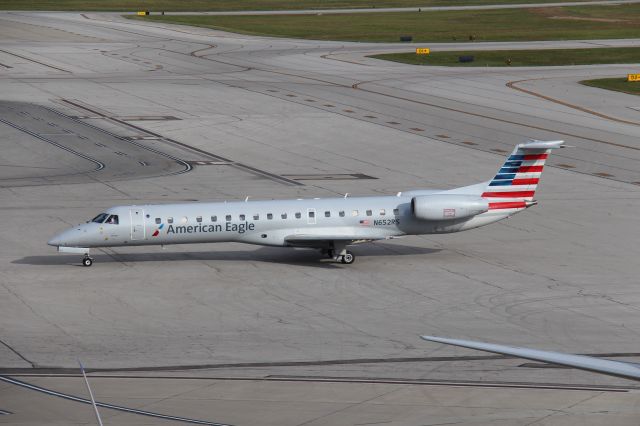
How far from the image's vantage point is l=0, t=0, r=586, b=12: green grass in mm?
181000

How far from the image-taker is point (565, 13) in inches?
6378

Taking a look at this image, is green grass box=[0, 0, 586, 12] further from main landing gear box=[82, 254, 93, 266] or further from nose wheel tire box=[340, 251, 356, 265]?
main landing gear box=[82, 254, 93, 266]

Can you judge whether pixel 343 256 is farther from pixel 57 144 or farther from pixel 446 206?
pixel 57 144

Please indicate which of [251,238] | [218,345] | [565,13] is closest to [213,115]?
[251,238]

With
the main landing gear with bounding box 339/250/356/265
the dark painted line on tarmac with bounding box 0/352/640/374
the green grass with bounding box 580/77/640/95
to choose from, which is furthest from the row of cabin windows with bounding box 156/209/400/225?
the green grass with bounding box 580/77/640/95

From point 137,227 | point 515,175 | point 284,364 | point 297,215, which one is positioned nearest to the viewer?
point 284,364

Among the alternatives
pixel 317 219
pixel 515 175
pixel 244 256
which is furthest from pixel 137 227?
pixel 515 175

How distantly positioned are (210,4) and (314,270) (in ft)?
497

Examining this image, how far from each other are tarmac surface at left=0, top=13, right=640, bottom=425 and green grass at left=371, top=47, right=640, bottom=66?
17.7 metres

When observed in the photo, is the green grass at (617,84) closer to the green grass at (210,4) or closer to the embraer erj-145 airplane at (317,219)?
the embraer erj-145 airplane at (317,219)

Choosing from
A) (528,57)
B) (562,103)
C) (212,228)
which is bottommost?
(212,228)

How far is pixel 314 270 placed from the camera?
43.6 m

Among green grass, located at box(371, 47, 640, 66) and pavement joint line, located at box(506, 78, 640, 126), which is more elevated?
green grass, located at box(371, 47, 640, 66)

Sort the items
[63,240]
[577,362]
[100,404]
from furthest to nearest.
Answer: [63,240], [100,404], [577,362]
